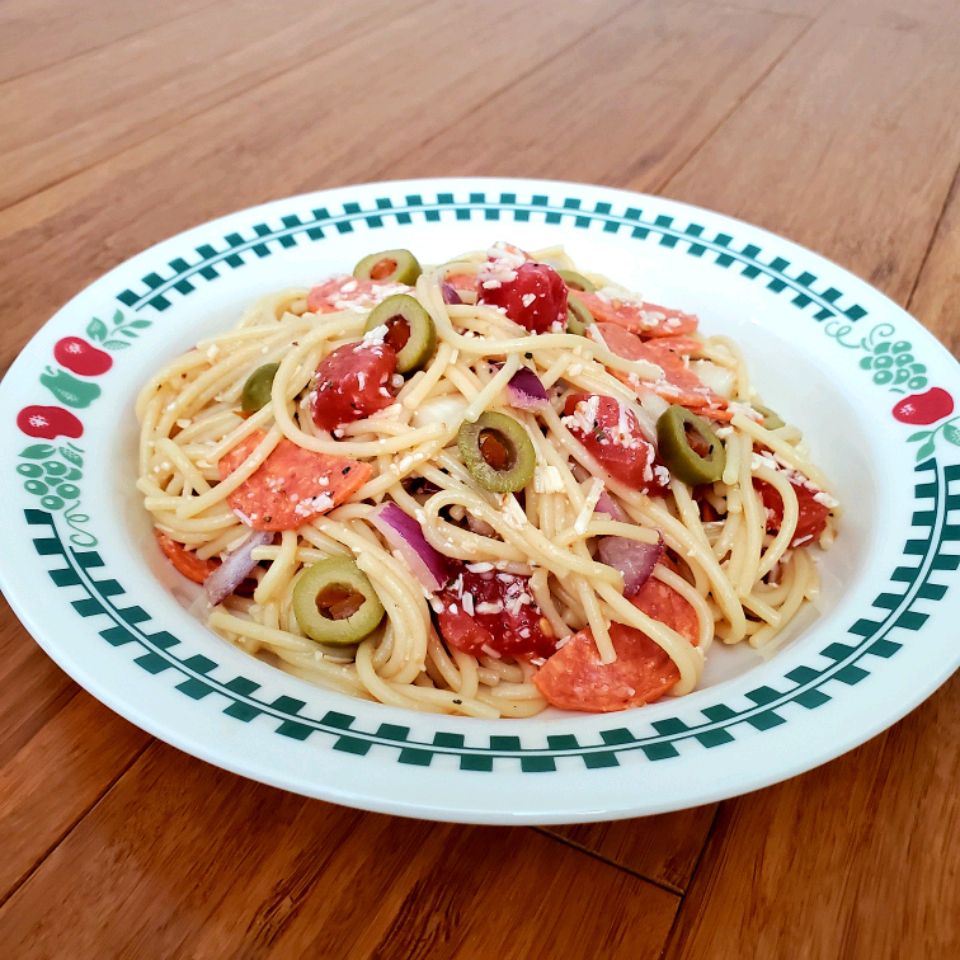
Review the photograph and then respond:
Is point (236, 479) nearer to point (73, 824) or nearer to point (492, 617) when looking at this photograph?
point (492, 617)

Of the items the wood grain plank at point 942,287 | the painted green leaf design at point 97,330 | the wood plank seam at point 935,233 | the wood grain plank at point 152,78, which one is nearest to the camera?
the painted green leaf design at point 97,330

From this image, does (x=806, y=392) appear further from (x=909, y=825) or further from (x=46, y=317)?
(x=46, y=317)

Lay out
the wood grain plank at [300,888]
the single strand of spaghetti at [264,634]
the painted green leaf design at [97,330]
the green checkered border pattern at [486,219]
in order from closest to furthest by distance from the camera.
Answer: the wood grain plank at [300,888] < the single strand of spaghetti at [264,634] < the painted green leaf design at [97,330] < the green checkered border pattern at [486,219]

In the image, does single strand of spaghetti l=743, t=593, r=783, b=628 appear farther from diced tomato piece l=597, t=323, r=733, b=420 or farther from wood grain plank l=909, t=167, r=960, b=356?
wood grain plank l=909, t=167, r=960, b=356

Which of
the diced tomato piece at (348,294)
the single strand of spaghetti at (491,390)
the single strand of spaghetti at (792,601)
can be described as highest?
the diced tomato piece at (348,294)

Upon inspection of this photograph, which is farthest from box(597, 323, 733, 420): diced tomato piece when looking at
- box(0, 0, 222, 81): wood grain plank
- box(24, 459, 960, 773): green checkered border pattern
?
box(0, 0, 222, 81): wood grain plank

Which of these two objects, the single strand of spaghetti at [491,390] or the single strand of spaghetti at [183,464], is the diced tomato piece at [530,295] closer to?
the single strand of spaghetti at [491,390]

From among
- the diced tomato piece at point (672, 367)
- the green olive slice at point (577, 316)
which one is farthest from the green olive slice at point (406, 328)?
the diced tomato piece at point (672, 367)
